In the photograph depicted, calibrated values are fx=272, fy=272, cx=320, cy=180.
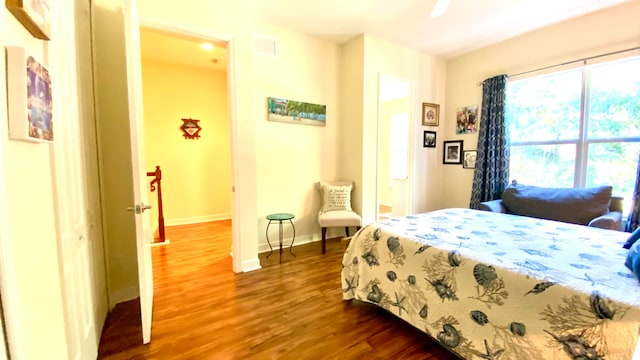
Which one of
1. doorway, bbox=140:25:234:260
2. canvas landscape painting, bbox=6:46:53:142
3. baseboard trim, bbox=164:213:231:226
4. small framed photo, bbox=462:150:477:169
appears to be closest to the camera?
canvas landscape painting, bbox=6:46:53:142

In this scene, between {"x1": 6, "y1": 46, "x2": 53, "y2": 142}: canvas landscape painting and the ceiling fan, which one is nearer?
{"x1": 6, "y1": 46, "x2": 53, "y2": 142}: canvas landscape painting

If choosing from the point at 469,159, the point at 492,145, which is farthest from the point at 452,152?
the point at 492,145

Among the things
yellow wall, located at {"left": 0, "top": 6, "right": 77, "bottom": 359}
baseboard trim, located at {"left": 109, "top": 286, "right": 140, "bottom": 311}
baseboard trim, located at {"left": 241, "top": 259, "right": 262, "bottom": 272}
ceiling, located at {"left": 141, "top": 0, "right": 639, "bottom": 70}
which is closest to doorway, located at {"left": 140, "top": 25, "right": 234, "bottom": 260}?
ceiling, located at {"left": 141, "top": 0, "right": 639, "bottom": 70}

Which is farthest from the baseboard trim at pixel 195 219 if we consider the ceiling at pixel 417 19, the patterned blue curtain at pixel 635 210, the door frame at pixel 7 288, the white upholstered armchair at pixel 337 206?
the patterned blue curtain at pixel 635 210

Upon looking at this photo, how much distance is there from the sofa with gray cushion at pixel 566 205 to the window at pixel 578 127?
33 cm

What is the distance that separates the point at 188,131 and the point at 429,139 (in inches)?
161

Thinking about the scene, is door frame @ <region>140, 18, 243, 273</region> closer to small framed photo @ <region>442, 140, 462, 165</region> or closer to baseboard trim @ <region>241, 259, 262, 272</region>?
baseboard trim @ <region>241, 259, 262, 272</region>

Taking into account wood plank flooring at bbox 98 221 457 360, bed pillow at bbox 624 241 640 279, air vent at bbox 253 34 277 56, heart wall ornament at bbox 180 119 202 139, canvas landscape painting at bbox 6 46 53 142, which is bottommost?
wood plank flooring at bbox 98 221 457 360

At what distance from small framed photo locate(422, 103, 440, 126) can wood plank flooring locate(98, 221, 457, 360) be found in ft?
8.84

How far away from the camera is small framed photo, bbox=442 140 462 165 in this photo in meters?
4.25

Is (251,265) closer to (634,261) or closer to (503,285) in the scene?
(503,285)

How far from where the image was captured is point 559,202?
295 centimetres

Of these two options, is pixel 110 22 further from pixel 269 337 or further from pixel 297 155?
pixel 269 337

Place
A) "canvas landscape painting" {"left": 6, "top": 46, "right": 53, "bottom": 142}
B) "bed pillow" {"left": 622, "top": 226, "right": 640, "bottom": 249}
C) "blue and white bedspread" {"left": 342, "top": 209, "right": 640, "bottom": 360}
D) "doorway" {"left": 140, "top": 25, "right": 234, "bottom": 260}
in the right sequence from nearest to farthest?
"canvas landscape painting" {"left": 6, "top": 46, "right": 53, "bottom": 142}, "blue and white bedspread" {"left": 342, "top": 209, "right": 640, "bottom": 360}, "bed pillow" {"left": 622, "top": 226, "right": 640, "bottom": 249}, "doorway" {"left": 140, "top": 25, "right": 234, "bottom": 260}
